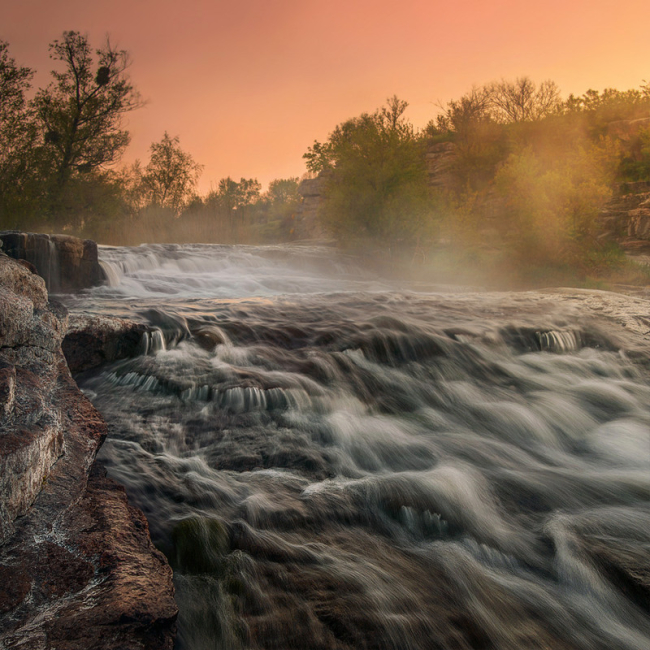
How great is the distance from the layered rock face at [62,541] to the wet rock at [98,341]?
7.98ft

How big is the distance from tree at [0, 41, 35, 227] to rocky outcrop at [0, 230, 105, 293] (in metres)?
12.7

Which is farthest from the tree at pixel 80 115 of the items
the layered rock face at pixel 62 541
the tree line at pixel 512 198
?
the layered rock face at pixel 62 541

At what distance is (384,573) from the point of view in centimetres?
233

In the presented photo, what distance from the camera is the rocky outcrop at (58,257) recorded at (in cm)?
940

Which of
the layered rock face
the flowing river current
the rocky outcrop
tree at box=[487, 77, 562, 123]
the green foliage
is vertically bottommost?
the flowing river current

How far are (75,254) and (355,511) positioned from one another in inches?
409

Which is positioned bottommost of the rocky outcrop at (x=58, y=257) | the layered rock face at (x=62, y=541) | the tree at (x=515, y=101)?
the layered rock face at (x=62, y=541)

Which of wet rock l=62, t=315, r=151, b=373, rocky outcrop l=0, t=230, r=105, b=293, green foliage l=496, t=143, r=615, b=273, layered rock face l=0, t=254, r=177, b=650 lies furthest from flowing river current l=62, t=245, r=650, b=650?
green foliage l=496, t=143, r=615, b=273

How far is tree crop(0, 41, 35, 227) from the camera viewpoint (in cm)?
1969

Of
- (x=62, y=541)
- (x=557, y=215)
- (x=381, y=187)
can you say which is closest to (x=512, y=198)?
(x=557, y=215)

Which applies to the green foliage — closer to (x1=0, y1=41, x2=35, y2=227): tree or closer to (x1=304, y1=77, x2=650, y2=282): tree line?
(x1=304, y1=77, x2=650, y2=282): tree line

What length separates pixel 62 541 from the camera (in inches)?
66.4

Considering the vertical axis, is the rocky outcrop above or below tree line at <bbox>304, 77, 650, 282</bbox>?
below

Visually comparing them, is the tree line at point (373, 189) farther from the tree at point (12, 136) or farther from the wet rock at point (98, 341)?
the wet rock at point (98, 341)
